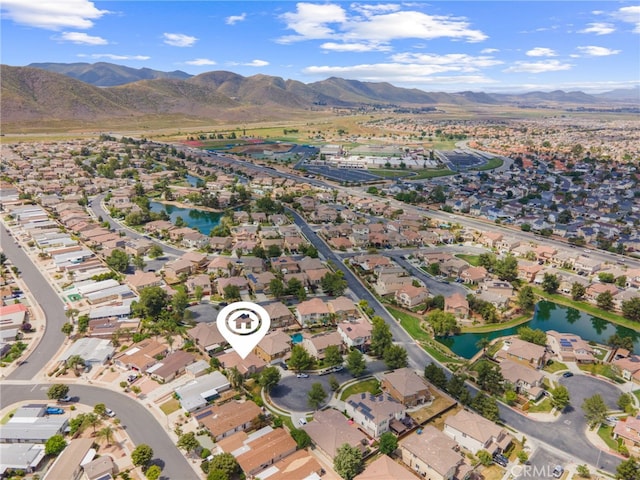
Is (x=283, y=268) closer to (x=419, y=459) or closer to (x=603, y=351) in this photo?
(x=419, y=459)

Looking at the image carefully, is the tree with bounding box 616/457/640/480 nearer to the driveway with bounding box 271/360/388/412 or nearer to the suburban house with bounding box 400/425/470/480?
the suburban house with bounding box 400/425/470/480

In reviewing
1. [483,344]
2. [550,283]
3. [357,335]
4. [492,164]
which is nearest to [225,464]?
[357,335]

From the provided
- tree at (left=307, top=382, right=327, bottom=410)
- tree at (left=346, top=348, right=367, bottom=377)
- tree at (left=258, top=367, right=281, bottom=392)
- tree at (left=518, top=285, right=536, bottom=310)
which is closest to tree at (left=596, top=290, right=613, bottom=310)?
tree at (left=518, top=285, right=536, bottom=310)

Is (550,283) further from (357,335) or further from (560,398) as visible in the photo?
(357,335)

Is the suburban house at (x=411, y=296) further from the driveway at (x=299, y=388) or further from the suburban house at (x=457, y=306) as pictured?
the driveway at (x=299, y=388)

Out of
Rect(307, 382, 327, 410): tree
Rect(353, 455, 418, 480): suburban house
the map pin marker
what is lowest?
Rect(353, 455, 418, 480): suburban house

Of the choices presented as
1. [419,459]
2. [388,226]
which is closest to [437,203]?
[388,226]

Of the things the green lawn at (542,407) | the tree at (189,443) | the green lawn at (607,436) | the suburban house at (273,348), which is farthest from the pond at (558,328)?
the tree at (189,443)
